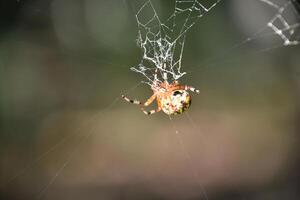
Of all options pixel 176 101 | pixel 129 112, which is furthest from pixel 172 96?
pixel 129 112

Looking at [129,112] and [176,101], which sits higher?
[129,112]

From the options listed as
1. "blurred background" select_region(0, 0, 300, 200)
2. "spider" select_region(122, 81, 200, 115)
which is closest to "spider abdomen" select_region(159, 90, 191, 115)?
"spider" select_region(122, 81, 200, 115)

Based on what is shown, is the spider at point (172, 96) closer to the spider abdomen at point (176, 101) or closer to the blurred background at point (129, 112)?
the spider abdomen at point (176, 101)

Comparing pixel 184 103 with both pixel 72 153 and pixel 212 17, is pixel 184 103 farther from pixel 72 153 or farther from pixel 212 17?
pixel 212 17

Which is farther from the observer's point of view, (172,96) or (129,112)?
(129,112)

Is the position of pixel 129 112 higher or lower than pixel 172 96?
higher

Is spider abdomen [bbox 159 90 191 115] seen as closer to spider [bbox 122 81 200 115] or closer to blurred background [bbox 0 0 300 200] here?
spider [bbox 122 81 200 115]

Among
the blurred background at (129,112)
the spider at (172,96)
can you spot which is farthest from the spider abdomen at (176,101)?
the blurred background at (129,112)

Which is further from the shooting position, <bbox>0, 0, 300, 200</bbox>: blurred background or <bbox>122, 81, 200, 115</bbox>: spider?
<bbox>0, 0, 300, 200</bbox>: blurred background

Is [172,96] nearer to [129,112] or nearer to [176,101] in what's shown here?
[176,101]
